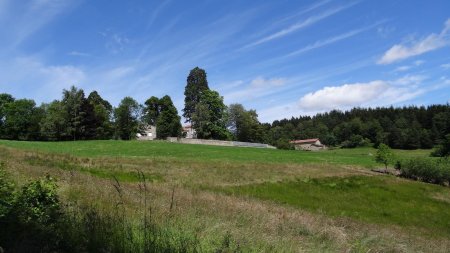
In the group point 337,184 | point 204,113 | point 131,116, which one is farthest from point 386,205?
point 131,116

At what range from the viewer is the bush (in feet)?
143

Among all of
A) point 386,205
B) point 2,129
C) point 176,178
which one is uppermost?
point 2,129

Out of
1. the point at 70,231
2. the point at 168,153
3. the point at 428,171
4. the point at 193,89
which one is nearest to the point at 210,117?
the point at 193,89

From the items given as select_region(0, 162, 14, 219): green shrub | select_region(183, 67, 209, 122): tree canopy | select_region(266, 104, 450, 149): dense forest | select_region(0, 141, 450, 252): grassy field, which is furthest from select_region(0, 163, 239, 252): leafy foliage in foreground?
select_region(266, 104, 450, 149): dense forest

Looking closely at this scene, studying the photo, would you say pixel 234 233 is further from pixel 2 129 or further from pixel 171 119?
pixel 2 129

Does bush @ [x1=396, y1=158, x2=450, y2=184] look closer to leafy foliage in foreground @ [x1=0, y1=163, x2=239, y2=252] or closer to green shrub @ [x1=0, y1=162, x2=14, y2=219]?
leafy foliage in foreground @ [x1=0, y1=163, x2=239, y2=252]

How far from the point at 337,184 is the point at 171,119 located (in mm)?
73352

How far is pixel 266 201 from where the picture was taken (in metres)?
15.6

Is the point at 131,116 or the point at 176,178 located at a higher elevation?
the point at 131,116

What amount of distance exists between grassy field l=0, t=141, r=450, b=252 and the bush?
168 inches

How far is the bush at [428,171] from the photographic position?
43.7 metres

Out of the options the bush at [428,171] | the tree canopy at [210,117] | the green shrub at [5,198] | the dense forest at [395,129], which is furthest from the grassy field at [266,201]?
the dense forest at [395,129]

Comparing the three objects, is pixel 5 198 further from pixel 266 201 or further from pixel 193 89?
pixel 193 89

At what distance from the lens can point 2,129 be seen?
327 feet
